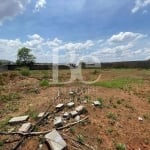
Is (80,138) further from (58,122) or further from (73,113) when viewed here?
(73,113)

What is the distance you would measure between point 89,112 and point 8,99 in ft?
9.50

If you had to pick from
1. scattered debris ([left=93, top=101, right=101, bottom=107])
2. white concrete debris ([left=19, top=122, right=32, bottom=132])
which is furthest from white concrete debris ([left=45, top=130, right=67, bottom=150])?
scattered debris ([left=93, top=101, right=101, bottom=107])

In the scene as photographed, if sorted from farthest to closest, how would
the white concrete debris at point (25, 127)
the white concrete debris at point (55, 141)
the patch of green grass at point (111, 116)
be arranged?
the patch of green grass at point (111, 116) → the white concrete debris at point (25, 127) → the white concrete debris at point (55, 141)

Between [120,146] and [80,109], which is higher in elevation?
[80,109]

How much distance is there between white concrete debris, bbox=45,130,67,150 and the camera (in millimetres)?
3592

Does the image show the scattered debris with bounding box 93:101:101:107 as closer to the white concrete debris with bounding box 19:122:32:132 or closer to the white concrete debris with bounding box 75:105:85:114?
the white concrete debris with bounding box 75:105:85:114

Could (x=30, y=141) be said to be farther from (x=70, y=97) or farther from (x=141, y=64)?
(x=141, y=64)

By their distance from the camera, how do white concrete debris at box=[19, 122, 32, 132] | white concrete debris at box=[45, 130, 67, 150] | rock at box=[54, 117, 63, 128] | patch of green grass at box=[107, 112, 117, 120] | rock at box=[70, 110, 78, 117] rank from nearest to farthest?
white concrete debris at box=[45, 130, 67, 150]
white concrete debris at box=[19, 122, 32, 132]
rock at box=[54, 117, 63, 128]
rock at box=[70, 110, 78, 117]
patch of green grass at box=[107, 112, 117, 120]

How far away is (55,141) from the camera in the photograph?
3697mm

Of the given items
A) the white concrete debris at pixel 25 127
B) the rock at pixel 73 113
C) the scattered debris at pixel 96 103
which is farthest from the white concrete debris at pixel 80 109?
the white concrete debris at pixel 25 127

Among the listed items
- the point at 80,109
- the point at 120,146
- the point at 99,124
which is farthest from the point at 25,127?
the point at 120,146

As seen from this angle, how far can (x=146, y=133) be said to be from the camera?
478cm

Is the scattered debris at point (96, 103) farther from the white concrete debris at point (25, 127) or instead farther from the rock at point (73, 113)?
the white concrete debris at point (25, 127)

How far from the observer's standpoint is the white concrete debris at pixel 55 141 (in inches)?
141
